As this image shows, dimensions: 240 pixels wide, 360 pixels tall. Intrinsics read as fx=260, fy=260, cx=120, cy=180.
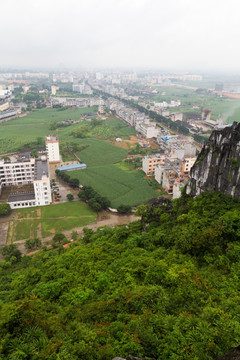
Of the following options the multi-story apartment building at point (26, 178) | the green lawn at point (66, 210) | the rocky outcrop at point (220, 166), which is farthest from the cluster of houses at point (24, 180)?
the rocky outcrop at point (220, 166)

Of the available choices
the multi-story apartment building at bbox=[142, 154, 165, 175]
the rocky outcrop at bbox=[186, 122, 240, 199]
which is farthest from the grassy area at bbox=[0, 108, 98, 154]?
the rocky outcrop at bbox=[186, 122, 240, 199]

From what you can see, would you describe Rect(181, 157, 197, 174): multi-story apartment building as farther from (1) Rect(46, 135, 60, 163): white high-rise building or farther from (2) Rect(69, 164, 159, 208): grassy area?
(1) Rect(46, 135, 60, 163): white high-rise building

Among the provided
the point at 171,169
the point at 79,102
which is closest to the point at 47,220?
the point at 171,169

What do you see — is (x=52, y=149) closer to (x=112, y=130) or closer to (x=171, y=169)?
(x=171, y=169)

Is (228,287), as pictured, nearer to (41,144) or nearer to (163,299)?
(163,299)

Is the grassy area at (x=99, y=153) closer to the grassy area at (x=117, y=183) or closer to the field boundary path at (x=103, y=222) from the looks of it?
the grassy area at (x=117, y=183)
